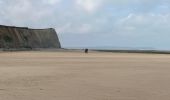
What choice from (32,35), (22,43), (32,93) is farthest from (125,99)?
(32,35)

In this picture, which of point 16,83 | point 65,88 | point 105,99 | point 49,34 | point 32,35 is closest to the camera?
point 105,99

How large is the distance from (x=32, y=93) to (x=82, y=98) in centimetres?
146

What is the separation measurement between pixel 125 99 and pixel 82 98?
41.0 inches

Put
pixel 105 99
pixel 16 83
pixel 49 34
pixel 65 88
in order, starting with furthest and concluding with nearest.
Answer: pixel 49 34 < pixel 16 83 < pixel 65 88 < pixel 105 99

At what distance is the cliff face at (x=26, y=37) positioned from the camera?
8906 centimetres

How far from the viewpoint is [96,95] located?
10016 mm

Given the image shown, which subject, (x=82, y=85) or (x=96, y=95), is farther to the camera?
(x=82, y=85)

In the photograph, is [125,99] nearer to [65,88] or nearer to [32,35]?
[65,88]

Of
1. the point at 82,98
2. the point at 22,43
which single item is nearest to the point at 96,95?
the point at 82,98

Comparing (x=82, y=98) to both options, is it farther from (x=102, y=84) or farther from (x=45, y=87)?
(x=102, y=84)

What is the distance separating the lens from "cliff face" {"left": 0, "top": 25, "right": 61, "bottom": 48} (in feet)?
→ 292

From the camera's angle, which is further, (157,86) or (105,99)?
(157,86)

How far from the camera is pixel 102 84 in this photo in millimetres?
12531

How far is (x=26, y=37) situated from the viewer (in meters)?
99.3
